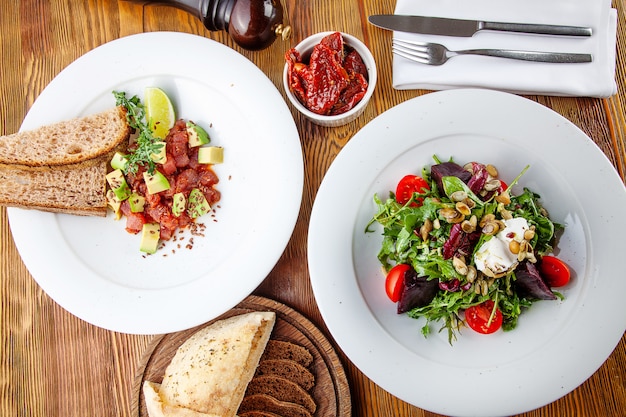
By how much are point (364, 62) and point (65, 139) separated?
122 cm

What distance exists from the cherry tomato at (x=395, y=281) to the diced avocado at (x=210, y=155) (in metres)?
0.80

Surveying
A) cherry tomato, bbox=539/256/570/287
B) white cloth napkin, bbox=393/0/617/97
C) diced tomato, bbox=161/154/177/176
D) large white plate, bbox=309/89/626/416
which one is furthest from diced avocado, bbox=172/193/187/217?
cherry tomato, bbox=539/256/570/287

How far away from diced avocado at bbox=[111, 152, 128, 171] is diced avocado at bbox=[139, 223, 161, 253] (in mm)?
255

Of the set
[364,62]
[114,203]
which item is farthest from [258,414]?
[364,62]

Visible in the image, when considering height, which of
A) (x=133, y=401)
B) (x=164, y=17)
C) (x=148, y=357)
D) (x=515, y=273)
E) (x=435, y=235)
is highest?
(x=164, y=17)

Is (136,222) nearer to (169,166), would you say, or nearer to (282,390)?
(169,166)

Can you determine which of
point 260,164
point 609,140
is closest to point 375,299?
point 260,164

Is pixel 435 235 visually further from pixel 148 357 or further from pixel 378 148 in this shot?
pixel 148 357

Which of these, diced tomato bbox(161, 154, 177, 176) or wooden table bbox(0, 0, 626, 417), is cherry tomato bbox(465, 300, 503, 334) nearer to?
wooden table bbox(0, 0, 626, 417)

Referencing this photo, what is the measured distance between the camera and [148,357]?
Result: 7.25 feet

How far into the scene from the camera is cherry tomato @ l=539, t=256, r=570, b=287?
6.04ft

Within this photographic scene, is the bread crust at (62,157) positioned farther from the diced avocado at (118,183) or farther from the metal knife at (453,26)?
the metal knife at (453,26)

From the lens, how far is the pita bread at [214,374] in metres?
2.05

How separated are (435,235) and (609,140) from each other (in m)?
0.91
